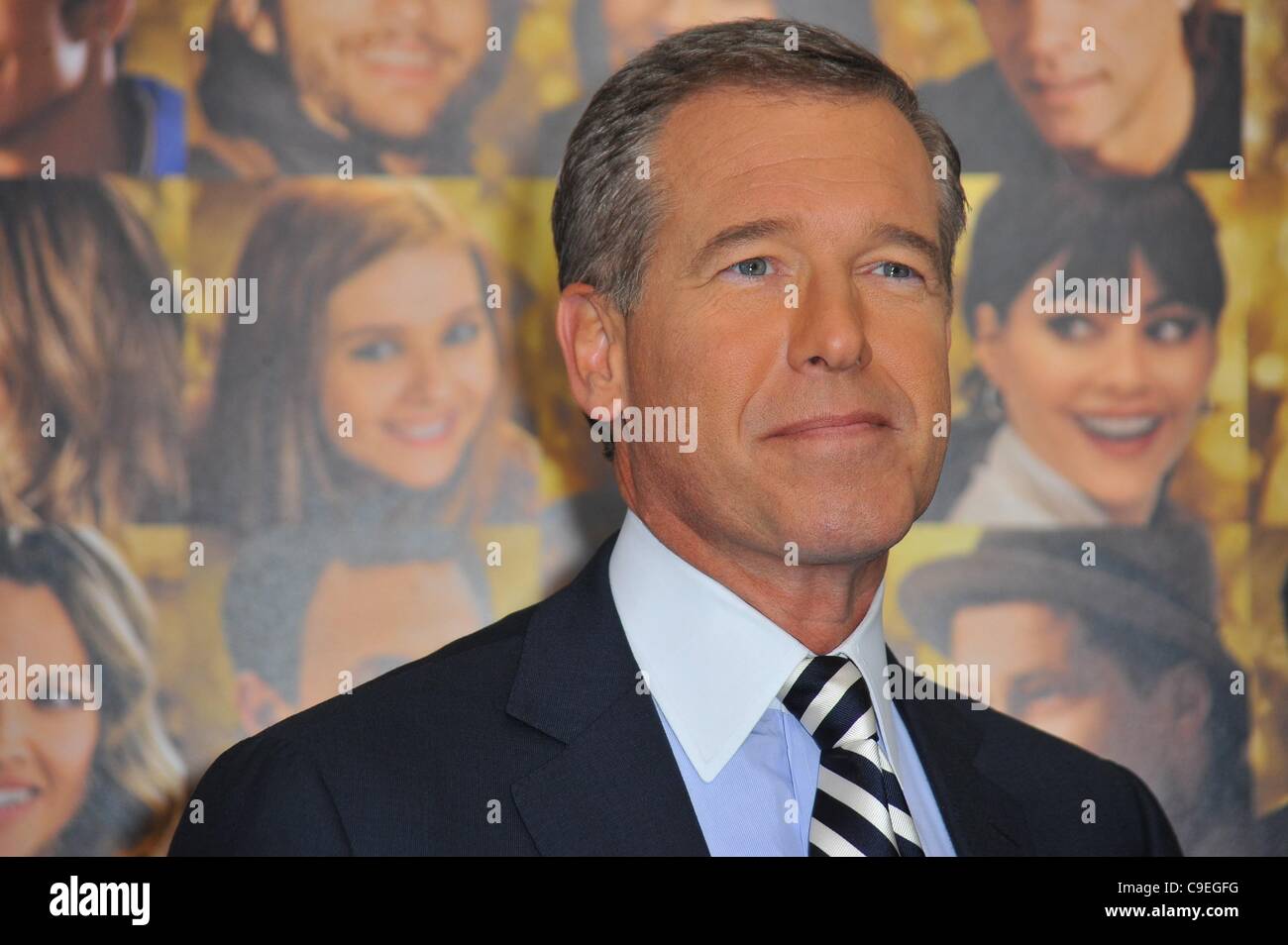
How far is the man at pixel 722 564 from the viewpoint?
160 centimetres

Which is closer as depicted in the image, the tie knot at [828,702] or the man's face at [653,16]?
the tie knot at [828,702]

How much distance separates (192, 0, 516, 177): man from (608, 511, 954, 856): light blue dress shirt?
96cm

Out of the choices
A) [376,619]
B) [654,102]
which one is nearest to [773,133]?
[654,102]

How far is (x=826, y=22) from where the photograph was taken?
8.13 feet

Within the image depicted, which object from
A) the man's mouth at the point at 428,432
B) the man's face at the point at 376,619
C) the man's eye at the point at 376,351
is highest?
the man's eye at the point at 376,351

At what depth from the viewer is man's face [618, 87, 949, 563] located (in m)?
1.65

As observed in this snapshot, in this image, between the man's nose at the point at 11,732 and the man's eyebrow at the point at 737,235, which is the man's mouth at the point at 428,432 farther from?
the man's eyebrow at the point at 737,235

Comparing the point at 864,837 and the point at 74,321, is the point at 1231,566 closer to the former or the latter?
the point at 864,837

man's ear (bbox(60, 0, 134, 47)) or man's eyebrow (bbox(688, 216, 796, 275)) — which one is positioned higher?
man's ear (bbox(60, 0, 134, 47))

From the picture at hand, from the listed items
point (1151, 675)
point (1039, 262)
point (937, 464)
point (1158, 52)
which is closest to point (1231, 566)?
point (1151, 675)

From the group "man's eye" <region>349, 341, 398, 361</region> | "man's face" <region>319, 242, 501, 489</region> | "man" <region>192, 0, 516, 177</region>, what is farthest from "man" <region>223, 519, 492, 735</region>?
"man" <region>192, 0, 516, 177</region>

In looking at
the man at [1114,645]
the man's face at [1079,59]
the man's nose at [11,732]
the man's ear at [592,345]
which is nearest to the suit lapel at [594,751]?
the man's ear at [592,345]

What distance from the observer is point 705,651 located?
5.52 ft

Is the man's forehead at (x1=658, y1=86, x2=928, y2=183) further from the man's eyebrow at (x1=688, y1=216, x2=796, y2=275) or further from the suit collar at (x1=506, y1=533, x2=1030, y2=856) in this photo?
the suit collar at (x1=506, y1=533, x2=1030, y2=856)
